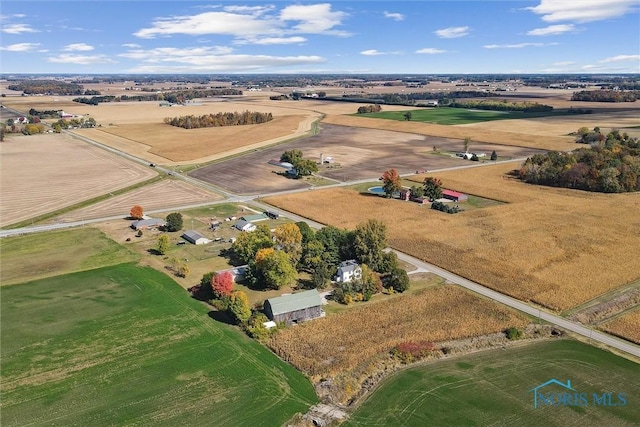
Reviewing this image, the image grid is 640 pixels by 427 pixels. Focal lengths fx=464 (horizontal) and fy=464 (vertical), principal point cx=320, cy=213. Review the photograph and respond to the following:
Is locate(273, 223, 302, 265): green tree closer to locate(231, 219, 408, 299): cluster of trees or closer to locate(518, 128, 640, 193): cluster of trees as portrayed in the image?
locate(231, 219, 408, 299): cluster of trees

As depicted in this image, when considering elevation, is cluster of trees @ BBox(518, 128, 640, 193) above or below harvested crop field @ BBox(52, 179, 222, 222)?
above

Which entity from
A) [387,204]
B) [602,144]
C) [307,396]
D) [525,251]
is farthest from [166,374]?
[602,144]

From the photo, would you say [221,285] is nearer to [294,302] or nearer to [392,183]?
[294,302]

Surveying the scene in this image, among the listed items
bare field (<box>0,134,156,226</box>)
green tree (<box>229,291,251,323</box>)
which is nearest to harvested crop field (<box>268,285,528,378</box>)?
green tree (<box>229,291,251,323</box>)

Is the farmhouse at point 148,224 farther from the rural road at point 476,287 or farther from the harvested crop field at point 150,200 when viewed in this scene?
the harvested crop field at point 150,200

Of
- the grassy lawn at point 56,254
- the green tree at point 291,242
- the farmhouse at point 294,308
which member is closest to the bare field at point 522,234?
the green tree at point 291,242

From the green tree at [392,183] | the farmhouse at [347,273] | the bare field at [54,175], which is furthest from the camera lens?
the green tree at [392,183]

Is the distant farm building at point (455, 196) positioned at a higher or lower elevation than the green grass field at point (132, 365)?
higher
